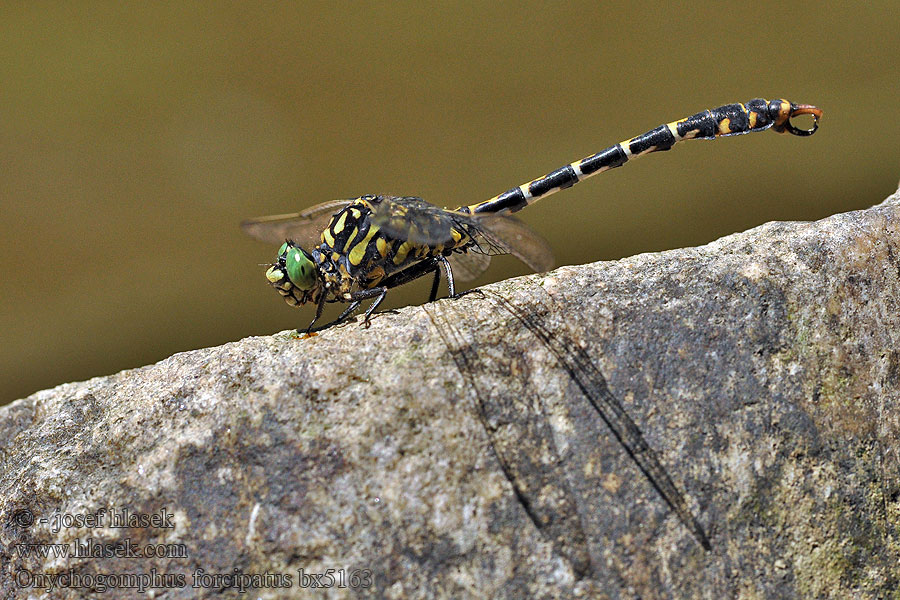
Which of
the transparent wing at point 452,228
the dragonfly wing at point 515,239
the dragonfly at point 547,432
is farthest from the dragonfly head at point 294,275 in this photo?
the dragonfly at point 547,432

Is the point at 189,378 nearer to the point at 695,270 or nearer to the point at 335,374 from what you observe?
the point at 335,374

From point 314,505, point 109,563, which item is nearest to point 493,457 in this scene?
point 314,505

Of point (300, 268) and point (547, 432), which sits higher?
point (300, 268)

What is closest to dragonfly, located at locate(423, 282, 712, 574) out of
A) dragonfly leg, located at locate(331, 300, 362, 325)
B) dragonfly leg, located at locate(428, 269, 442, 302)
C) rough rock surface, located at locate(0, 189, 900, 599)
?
rough rock surface, located at locate(0, 189, 900, 599)

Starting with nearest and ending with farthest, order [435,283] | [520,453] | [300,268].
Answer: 1. [520,453]
2. [300,268]
3. [435,283]

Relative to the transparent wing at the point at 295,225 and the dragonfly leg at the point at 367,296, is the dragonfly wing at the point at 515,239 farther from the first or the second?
the transparent wing at the point at 295,225

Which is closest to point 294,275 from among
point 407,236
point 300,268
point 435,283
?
point 300,268

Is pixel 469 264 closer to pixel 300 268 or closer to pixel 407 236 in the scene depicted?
pixel 407 236
